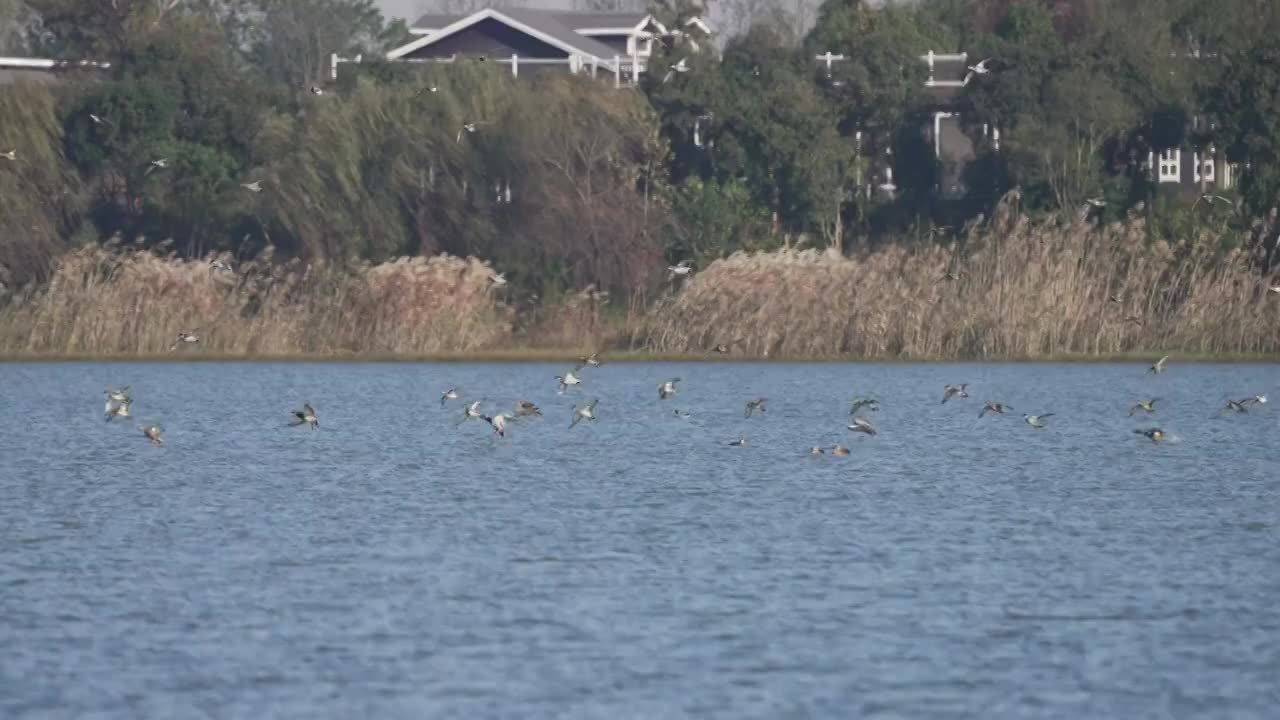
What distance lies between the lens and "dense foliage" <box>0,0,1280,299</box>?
56438mm

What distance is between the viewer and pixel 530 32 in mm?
80438

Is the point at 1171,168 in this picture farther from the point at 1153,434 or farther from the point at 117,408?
the point at 117,408

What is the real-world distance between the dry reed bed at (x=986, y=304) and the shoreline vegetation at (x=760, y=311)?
4cm

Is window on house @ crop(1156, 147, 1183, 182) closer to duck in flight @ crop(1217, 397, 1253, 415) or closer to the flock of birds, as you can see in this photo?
the flock of birds

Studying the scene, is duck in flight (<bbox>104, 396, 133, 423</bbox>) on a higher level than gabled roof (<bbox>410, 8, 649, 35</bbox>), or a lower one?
lower

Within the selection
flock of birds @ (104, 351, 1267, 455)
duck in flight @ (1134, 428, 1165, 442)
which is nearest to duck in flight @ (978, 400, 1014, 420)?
flock of birds @ (104, 351, 1267, 455)

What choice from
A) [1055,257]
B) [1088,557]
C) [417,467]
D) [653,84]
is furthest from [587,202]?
[1088,557]

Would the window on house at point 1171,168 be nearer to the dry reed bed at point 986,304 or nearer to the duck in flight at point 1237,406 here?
the dry reed bed at point 986,304

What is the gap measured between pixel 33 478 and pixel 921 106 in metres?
40.1

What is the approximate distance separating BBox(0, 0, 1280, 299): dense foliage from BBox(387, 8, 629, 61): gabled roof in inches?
499

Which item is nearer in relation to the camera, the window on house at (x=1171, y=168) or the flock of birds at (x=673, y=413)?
the flock of birds at (x=673, y=413)

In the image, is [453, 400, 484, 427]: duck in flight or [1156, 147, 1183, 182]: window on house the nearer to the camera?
[453, 400, 484, 427]: duck in flight

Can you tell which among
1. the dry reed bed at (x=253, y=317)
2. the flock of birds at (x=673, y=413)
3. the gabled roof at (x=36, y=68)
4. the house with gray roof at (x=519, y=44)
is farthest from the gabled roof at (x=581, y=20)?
the flock of birds at (x=673, y=413)

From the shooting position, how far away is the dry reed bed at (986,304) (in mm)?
45781
